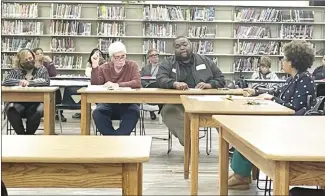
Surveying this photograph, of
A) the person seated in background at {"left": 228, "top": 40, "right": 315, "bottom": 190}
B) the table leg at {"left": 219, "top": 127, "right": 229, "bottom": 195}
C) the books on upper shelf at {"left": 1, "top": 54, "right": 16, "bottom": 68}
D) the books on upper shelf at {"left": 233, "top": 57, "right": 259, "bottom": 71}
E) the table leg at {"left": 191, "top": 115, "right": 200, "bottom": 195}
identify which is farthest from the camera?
the books on upper shelf at {"left": 233, "top": 57, "right": 259, "bottom": 71}

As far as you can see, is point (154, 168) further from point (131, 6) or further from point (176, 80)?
point (131, 6)

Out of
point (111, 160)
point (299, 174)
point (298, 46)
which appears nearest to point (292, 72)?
point (298, 46)

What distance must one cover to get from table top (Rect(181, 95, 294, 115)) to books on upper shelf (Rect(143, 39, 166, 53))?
16.6 ft

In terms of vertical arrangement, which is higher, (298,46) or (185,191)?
(298,46)

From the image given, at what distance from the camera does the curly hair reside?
3.76 metres

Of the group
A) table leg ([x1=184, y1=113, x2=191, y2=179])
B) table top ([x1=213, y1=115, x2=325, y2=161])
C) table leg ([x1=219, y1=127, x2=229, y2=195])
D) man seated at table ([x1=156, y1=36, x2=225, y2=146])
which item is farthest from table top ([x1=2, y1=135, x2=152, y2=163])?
man seated at table ([x1=156, y1=36, x2=225, y2=146])

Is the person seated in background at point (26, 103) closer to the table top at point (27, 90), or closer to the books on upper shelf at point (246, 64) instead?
the table top at point (27, 90)

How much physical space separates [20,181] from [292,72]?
261 cm

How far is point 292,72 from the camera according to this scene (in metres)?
3.80

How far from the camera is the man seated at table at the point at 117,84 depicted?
15.3 feet

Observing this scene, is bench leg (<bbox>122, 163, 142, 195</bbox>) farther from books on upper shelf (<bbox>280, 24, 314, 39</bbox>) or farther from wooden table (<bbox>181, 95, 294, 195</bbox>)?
books on upper shelf (<bbox>280, 24, 314, 39</bbox>)

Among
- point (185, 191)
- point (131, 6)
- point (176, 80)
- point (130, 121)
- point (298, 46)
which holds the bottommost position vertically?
point (185, 191)

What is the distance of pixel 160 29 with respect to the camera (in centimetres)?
882

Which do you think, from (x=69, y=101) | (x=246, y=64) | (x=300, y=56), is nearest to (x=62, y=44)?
(x=69, y=101)
